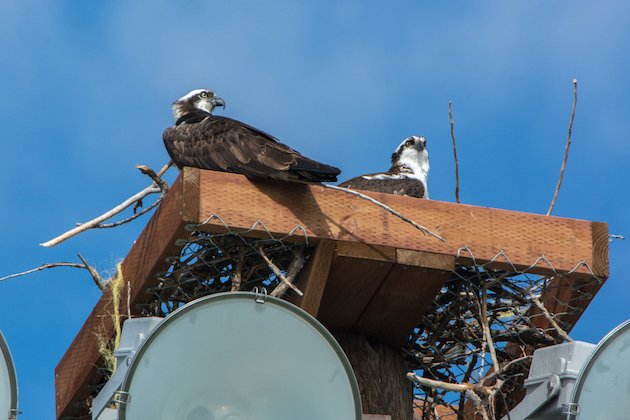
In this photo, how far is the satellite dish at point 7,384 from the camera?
11.3 feet

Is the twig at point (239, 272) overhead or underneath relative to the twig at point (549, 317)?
overhead

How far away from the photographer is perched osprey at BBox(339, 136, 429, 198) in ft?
23.6

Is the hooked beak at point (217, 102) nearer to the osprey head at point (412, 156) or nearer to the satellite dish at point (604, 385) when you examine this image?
the osprey head at point (412, 156)

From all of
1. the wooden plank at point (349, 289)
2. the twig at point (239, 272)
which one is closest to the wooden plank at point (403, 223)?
the wooden plank at point (349, 289)

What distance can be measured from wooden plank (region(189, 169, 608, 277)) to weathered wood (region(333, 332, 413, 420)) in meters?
0.76

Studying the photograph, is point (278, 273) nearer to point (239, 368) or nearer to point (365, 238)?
point (365, 238)

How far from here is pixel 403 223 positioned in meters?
5.03

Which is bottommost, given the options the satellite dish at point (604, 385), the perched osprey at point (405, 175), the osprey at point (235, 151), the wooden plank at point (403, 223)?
the satellite dish at point (604, 385)

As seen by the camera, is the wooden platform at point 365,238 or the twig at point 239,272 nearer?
the wooden platform at point 365,238

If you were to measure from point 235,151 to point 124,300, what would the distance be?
31.6 inches

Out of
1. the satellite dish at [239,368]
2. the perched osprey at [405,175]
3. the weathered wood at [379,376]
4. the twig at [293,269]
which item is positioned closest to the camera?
the satellite dish at [239,368]

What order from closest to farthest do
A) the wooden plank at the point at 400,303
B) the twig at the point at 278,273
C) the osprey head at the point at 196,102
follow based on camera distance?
the twig at the point at 278,273, the wooden plank at the point at 400,303, the osprey head at the point at 196,102

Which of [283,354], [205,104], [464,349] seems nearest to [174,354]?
[283,354]

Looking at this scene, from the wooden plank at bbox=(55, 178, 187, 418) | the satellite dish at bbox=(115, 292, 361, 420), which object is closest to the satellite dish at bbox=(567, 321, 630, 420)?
the satellite dish at bbox=(115, 292, 361, 420)
